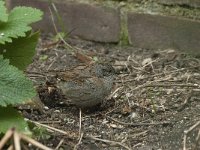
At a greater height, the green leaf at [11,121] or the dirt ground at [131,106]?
the green leaf at [11,121]

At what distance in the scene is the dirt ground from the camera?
8.49 ft

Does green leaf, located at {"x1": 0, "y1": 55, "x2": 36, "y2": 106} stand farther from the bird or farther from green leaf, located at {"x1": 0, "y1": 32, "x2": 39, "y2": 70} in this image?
the bird

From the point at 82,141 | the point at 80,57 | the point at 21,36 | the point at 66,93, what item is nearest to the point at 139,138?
the point at 82,141

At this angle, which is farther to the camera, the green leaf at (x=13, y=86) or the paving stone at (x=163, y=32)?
the paving stone at (x=163, y=32)

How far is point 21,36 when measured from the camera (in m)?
2.59

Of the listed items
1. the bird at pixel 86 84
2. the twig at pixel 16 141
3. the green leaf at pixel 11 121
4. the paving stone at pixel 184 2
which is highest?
the twig at pixel 16 141

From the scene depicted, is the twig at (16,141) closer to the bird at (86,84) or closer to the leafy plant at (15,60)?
the leafy plant at (15,60)

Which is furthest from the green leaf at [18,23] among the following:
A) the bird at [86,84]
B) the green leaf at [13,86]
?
the bird at [86,84]

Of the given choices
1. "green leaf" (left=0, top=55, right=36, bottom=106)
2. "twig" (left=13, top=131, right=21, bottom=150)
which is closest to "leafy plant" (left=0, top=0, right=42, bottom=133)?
"green leaf" (left=0, top=55, right=36, bottom=106)

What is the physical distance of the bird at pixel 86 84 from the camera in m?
2.90

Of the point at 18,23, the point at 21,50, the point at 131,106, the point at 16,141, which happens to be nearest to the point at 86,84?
the point at 131,106

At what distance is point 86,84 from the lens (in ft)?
9.55

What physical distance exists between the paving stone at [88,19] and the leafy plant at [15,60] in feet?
Answer: 3.91

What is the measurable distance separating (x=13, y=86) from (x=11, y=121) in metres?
0.16
